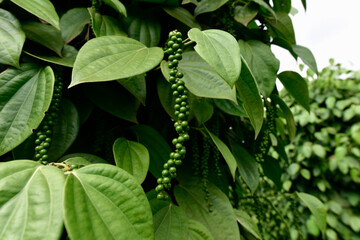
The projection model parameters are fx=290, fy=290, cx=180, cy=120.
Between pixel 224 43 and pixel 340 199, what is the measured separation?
77.8 inches

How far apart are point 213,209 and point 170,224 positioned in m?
0.16

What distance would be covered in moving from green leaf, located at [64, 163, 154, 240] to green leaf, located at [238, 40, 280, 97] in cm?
46

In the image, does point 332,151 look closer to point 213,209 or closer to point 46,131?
point 213,209

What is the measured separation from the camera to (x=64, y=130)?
0.60 m

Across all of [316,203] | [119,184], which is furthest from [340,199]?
[119,184]

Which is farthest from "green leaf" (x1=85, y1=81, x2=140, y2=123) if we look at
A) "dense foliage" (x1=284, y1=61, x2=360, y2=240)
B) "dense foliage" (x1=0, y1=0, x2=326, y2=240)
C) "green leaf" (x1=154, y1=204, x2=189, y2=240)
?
"dense foliage" (x1=284, y1=61, x2=360, y2=240)

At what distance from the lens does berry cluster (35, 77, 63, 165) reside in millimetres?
489

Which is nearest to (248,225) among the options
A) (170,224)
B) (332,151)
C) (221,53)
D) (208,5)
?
(170,224)

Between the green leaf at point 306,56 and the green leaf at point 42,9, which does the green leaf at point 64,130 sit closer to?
the green leaf at point 42,9

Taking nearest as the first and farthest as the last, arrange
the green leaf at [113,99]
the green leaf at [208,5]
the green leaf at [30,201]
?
the green leaf at [30,201], the green leaf at [113,99], the green leaf at [208,5]

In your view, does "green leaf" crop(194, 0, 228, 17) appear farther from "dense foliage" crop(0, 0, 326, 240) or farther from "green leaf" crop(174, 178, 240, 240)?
"green leaf" crop(174, 178, 240, 240)

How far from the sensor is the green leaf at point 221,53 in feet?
1.41

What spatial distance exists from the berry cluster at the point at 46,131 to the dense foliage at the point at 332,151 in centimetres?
189

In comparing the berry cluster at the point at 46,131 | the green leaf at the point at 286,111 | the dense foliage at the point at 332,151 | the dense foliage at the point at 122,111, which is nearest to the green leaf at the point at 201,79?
the dense foliage at the point at 122,111
